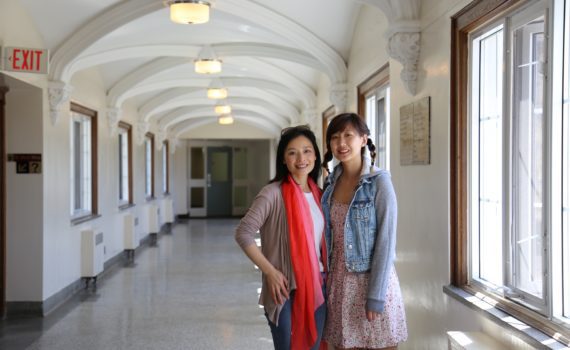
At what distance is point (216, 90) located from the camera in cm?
1157

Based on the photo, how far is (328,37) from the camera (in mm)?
7562

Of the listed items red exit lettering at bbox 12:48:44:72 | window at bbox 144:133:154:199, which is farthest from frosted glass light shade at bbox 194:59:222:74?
window at bbox 144:133:154:199

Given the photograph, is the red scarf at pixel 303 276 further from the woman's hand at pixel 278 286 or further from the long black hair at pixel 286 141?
the long black hair at pixel 286 141

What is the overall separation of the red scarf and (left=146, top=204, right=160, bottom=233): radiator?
12.5 metres

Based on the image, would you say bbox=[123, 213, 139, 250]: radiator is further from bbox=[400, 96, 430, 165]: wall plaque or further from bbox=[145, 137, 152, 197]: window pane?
bbox=[400, 96, 430, 165]: wall plaque

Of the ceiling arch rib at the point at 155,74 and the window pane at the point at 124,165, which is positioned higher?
the ceiling arch rib at the point at 155,74

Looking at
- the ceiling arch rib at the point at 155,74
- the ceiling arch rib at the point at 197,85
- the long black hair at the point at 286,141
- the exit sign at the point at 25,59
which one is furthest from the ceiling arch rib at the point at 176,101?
the long black hair at the point at 286,141

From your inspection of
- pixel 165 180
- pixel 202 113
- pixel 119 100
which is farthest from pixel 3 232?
pixel 165 180

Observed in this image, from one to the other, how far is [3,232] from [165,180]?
12.8m

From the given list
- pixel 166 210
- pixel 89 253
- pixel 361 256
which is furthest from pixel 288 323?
pixel 166 210

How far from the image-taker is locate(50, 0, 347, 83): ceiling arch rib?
680 cm

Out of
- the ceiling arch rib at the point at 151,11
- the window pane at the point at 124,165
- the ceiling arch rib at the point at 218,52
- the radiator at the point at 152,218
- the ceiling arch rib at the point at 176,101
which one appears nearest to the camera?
the ceiling arch rib at the point at 151,11

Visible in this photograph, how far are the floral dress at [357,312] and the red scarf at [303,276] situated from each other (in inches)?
3.7

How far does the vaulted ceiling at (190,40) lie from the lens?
22.4ft
